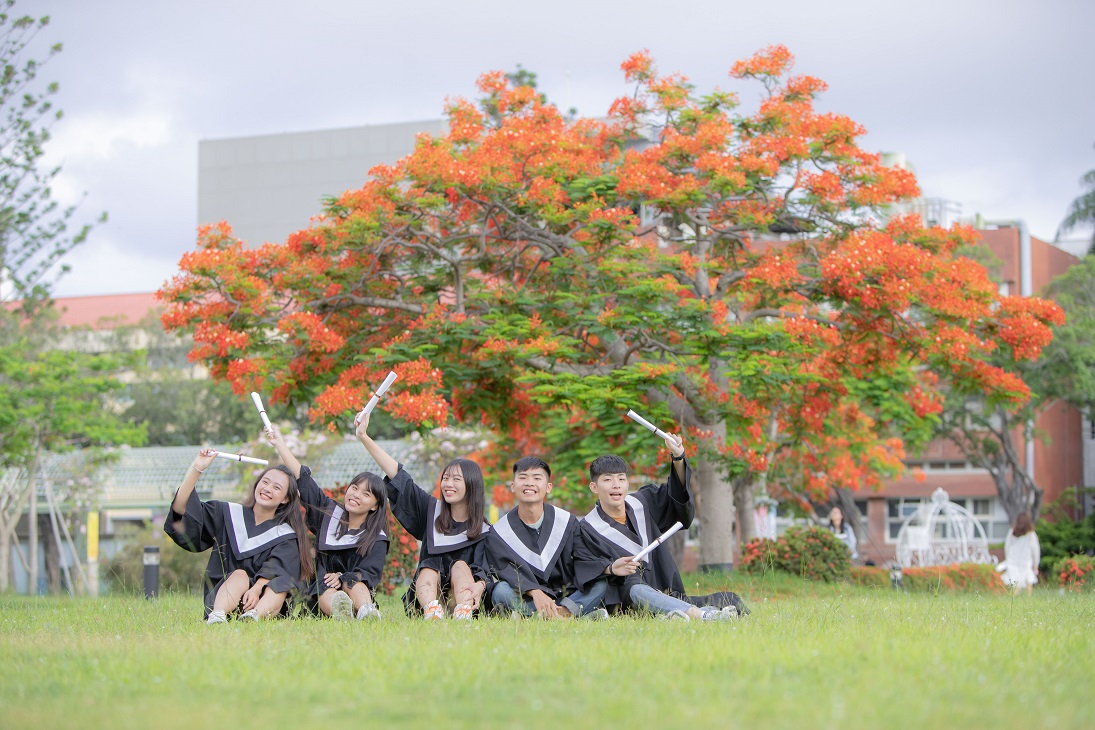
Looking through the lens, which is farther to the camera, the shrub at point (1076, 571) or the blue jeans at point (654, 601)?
the shrub at point (1076, 571)

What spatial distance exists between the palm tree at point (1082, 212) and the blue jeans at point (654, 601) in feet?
108

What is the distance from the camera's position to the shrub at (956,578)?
15.9 meters

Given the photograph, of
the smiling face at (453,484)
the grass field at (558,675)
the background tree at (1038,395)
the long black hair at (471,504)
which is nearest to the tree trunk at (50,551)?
the background tree at (1038,395)

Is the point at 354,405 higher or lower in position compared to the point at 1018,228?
lower

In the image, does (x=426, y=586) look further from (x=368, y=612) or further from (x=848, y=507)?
(x=848, y=507)

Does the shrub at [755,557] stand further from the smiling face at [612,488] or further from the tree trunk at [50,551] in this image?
the tree trunk at [50,551]

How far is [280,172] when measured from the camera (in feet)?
179

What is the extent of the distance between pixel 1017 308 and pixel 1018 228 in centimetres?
2656

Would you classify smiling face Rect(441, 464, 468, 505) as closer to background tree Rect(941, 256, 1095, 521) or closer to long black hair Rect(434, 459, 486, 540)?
long black hair Rect(434, 459, 486, 540)

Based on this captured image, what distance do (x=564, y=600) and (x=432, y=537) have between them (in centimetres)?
107

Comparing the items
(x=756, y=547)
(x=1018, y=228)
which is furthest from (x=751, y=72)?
(x=1018, y=228)

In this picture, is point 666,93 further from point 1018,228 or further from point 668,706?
point 1018,228

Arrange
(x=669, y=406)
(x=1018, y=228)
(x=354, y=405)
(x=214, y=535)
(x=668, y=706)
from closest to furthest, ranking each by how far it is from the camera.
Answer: (x=668, y=706)
(x=214, y=535)
(x=354, y=405)
(x=669, y=406)
(x=1018, y=228)

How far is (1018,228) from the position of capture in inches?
1528
